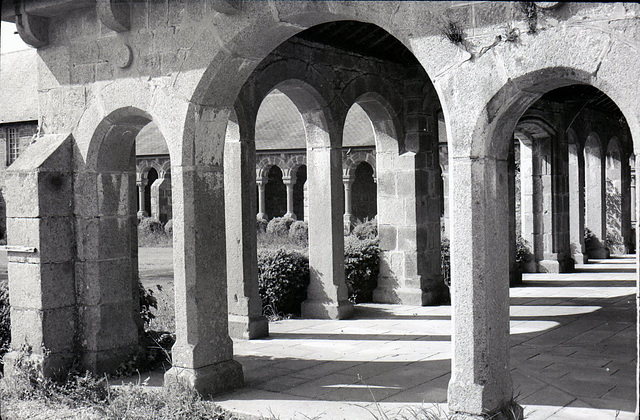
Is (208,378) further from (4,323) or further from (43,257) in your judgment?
(4,323)

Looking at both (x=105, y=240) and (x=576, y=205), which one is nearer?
(x=105, y=240)

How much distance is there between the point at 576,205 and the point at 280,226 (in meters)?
9.31

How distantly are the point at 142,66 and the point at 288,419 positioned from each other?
9.21ft

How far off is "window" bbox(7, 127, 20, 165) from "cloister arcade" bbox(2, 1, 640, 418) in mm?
19588

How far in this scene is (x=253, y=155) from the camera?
7.31m

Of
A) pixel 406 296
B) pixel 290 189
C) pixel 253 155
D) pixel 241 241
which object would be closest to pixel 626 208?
pixel 406 296

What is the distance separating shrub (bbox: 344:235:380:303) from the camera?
8.92 meters

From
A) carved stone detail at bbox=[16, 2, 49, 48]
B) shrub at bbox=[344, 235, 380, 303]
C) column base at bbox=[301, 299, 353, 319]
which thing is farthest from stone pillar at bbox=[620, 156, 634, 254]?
carved stone detail at bbox=[16, 2, 49, 48]

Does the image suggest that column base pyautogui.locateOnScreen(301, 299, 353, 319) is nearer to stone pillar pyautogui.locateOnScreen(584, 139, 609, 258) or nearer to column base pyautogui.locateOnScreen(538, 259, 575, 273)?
column base pyautogui.locateOnScreen(538, 259, 575, 273)

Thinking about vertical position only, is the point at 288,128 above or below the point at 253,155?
above

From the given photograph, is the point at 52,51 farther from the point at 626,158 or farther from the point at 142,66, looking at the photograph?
the point at 626,158

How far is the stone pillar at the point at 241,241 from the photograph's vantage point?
7156 millimetres

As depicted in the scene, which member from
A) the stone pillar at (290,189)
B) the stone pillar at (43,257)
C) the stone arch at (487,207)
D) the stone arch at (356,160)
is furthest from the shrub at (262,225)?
the stone arch at (487,207)

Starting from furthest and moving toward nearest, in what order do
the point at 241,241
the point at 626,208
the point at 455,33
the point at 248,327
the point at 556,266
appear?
1. the point at 626,208
2. the point at 556,266
3. the point at 241,241
4. the point at 248,327
5. the point at 455,33
